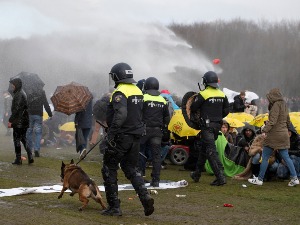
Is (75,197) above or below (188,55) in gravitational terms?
below

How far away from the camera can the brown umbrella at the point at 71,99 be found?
14.7 m

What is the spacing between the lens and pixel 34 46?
25.3m

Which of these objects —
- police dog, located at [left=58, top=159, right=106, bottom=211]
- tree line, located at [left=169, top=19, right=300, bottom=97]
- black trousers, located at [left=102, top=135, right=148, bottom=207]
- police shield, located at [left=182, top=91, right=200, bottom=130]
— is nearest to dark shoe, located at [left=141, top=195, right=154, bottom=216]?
black trousers, located at [left=102, top=135, right=148, bottom=207]

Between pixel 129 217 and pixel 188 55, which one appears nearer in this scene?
pixel 129 217

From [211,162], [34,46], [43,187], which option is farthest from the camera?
[34,46]

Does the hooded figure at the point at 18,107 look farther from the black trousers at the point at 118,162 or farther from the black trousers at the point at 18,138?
the black trousers at the point at 118,162

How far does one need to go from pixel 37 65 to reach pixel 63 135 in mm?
10423

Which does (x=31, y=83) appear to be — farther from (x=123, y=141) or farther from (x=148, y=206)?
(x=148, y=206)

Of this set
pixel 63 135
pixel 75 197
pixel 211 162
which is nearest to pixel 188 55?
pixel 63 135

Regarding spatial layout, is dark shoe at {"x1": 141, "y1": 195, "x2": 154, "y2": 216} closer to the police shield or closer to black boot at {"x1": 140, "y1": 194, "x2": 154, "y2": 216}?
black boot at {"x1": 140, "y1": 194, "x2": 154, "y2": 216}

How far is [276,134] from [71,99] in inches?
208

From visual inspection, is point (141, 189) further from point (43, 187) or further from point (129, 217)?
point (43, 187)

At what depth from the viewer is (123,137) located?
27.3 ft

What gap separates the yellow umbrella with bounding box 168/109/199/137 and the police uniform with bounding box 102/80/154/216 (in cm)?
562
